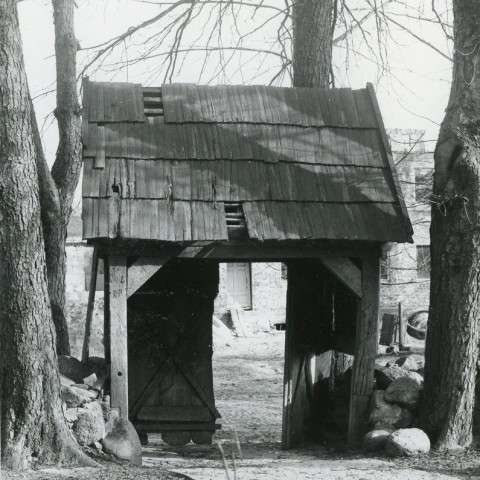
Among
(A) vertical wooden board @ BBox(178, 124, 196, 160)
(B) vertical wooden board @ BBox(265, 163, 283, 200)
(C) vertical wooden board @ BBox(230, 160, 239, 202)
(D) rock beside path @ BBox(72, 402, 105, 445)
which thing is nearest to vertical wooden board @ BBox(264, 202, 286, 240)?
(B) vertical wooden board @ BBox(265, 163, 283, 200)

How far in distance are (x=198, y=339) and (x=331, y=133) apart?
12.5 ft

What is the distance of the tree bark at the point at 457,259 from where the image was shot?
319 inches

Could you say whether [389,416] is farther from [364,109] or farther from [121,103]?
[121,103]

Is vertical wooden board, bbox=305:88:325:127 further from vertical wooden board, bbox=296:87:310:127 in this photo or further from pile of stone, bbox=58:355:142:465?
pile of stone, bbox=58:355:142:465

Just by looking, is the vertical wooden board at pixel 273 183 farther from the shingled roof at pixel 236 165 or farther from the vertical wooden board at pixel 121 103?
the vertical wooden board at pixel 121 103

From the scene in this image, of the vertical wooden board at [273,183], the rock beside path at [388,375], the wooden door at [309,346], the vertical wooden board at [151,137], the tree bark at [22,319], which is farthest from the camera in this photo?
the wooden door at [309,346]

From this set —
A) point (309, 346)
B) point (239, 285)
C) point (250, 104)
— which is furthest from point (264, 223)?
point (239, 285)

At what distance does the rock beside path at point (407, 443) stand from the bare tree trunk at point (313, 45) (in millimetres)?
5925

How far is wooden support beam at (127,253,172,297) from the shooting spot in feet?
27.3

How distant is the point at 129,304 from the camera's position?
11016mm

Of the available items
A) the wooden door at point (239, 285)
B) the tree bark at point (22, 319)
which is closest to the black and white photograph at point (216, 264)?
the tree bark at point (22, 319)

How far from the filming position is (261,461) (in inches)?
332

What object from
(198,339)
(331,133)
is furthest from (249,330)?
(331,133)

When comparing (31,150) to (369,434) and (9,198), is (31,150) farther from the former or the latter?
(369,434)
